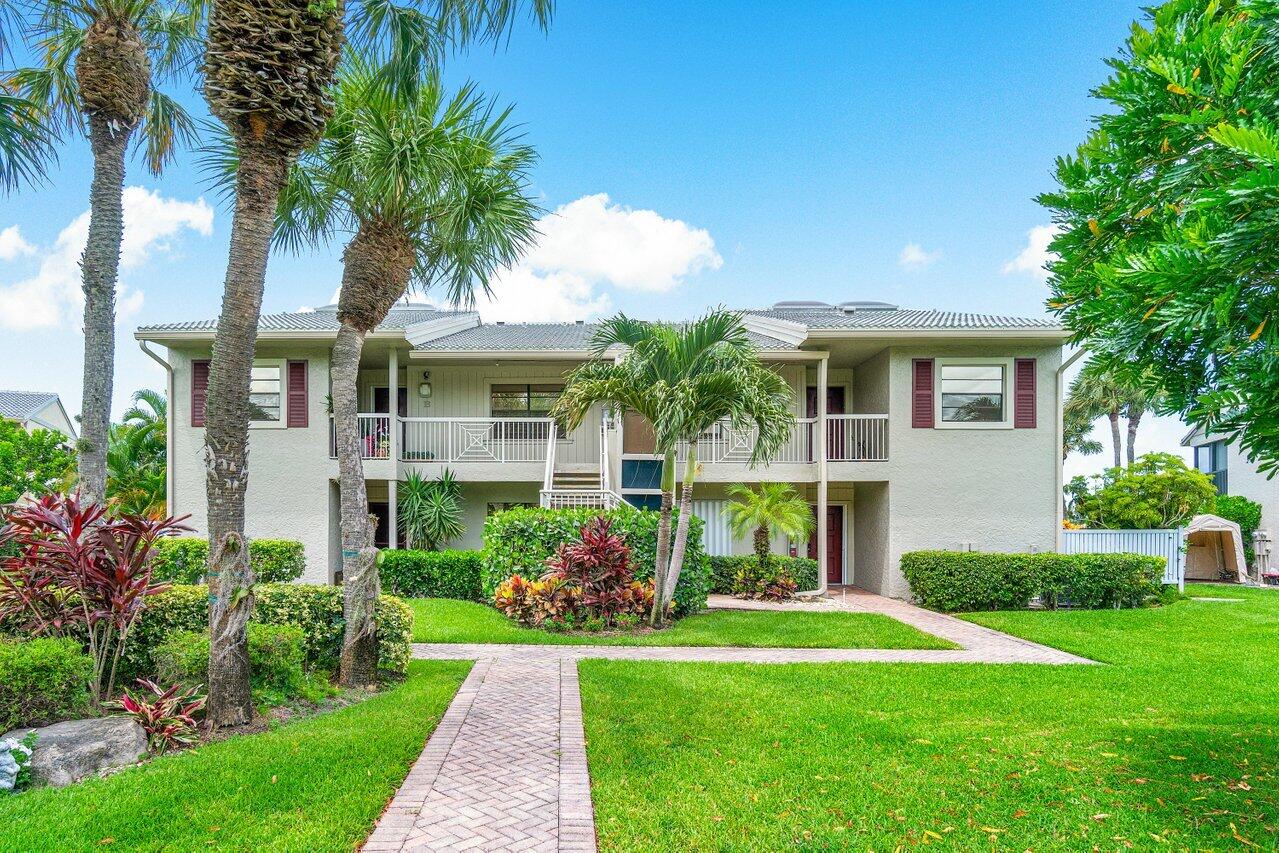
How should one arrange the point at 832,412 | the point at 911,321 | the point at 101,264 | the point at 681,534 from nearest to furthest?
the point at 101,264 → the point at 681,534 → the point at 911,321 → the point at 832,412

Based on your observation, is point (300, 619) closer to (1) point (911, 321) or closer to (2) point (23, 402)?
(1) point (911, 321)

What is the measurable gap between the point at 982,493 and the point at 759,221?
8405mm

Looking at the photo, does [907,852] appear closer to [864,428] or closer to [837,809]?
[837,809]

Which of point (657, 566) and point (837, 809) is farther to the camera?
point (657, 566)

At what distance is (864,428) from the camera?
15.6m

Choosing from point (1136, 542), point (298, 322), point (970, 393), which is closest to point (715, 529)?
point (970, 393)

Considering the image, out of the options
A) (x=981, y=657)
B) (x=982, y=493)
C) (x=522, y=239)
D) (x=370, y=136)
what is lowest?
(x=981, y=657)

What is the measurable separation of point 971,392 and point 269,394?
51.0 ft

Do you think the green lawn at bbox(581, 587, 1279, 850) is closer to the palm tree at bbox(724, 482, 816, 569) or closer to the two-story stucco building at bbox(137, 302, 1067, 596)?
the palm tree at bbox(724, 482, 816, 569)

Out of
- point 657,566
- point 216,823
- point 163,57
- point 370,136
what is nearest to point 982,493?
point 657,566

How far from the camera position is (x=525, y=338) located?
1809cm

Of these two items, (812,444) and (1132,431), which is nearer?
(812,444)

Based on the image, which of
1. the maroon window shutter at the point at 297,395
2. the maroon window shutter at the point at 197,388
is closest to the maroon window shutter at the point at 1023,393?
the maroon window shutter at the point at 297,395

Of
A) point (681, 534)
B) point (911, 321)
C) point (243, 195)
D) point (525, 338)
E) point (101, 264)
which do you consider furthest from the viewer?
point (525, 338)
